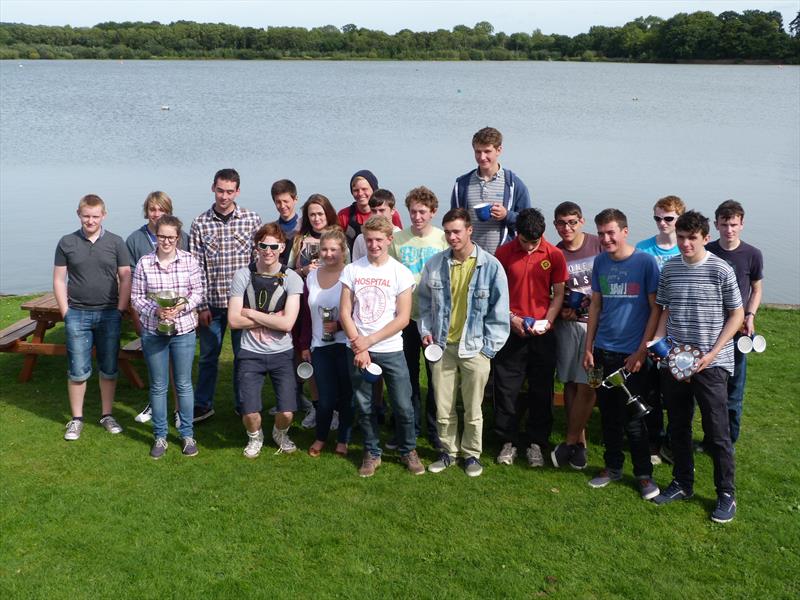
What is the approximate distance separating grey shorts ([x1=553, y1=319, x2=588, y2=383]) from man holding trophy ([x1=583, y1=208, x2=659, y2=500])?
232mm

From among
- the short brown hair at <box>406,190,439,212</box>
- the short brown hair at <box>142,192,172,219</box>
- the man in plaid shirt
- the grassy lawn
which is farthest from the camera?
the short brown hair at <box>142,192,172,219</box>

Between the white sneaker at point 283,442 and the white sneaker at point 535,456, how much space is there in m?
1.84

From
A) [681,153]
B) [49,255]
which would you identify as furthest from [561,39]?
[49,255]

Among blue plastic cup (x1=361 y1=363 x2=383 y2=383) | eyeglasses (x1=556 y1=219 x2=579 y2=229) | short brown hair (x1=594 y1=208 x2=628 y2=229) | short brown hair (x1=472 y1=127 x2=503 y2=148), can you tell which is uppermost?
short brown hair (x1=472 y1=127 x2=503 y2=148)

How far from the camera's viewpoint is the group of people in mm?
5246

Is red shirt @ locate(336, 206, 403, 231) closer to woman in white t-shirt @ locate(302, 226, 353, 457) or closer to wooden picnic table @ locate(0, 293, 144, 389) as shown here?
woman in white t-shirt @ locate(302, 226, 353, 457)

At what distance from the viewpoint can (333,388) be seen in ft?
19.4

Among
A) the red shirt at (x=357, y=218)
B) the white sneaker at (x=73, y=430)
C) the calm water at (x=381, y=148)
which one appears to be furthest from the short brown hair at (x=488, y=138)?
the calm water at (x=381, y=148)

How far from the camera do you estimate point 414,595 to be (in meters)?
4.36

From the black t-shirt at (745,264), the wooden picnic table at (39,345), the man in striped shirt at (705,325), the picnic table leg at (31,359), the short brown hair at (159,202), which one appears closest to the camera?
the man in striped shirt at (705,325)

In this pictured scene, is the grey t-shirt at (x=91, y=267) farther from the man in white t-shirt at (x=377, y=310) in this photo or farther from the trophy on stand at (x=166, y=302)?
the man in white t-shirt at (x=377, y=310)

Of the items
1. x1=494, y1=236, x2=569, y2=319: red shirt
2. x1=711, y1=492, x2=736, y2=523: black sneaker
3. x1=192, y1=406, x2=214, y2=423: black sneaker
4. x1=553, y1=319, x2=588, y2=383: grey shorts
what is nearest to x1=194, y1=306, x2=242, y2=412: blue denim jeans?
x1=192, y1=406, x2=214, y2=423: black sneaker

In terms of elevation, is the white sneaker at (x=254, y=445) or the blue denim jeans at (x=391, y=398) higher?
the blue denim jeans at (x=391, y=398)

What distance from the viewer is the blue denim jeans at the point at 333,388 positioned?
19.1 ft
